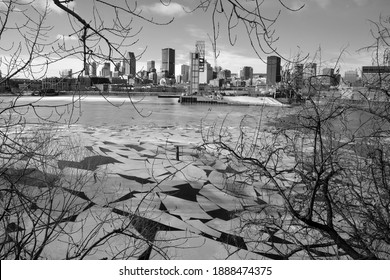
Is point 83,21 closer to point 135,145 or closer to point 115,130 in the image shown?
point 135,145

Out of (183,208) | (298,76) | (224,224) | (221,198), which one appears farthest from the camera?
(221,198)

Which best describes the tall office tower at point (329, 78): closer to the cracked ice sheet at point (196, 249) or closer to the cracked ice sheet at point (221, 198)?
the cracked ice sheet at point (196, 249)

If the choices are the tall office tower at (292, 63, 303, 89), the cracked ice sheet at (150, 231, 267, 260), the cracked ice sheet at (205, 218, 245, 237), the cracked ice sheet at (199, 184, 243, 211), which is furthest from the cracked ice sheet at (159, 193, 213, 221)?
the tall office tower at (292, 63, 303, 89)

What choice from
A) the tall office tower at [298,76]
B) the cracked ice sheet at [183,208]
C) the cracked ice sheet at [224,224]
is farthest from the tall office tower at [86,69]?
the cracked ice sheet at [183,208]

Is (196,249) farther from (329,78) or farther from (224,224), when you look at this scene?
(329,78)

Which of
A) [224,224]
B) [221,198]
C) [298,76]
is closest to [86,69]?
[298,76]

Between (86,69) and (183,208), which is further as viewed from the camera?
(183,208)

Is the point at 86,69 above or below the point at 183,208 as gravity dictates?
above
